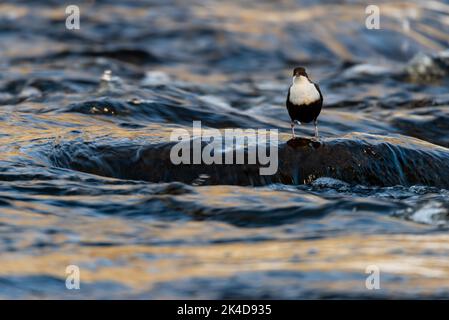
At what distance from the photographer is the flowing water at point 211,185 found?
5.43 meters

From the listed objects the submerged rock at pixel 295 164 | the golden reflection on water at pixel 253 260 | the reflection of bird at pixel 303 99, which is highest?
the reflection of bird at pixel 303 99

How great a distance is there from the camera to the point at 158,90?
1118cm

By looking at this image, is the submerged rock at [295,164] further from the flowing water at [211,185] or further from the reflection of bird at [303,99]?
the reflection of bird at [303,99]

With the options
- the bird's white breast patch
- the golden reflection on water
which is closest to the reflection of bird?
the bird's white breast patch

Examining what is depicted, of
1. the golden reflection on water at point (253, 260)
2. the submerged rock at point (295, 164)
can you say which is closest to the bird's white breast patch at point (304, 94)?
the submerged rock at point (295, 164)

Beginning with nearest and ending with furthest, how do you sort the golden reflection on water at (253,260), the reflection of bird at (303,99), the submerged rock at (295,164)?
the golden reflection on water at (253,260)
the submerged rock at (295,164)
the reflection of bird at (303,99)

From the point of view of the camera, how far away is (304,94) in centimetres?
832

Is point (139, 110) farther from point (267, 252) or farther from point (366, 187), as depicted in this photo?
point (267, 252)

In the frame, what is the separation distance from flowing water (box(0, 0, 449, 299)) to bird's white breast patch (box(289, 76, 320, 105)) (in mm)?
404

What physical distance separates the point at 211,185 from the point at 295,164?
801 millimetres

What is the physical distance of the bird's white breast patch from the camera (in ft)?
27.3

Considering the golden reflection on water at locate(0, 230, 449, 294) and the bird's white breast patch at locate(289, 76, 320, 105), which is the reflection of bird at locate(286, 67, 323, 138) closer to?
the bird's white breast patch at locate(289, 76, 320, 105)

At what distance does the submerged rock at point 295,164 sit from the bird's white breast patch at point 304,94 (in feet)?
1.30
